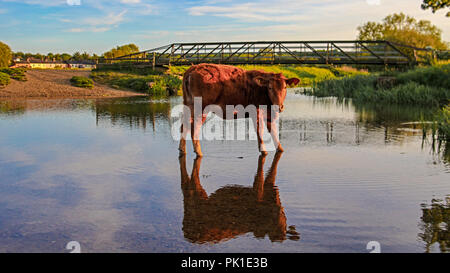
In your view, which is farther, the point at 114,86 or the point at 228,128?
the point at 114,86

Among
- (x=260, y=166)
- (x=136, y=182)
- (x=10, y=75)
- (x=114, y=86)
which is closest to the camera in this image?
(x=136, y=182)

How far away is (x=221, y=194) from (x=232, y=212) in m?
0.76

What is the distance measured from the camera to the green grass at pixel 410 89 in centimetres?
1948

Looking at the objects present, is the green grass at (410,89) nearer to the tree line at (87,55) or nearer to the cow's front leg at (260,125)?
the cow's front leg at (260,125)

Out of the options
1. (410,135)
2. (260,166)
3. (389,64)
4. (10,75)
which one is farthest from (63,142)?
(389,64)

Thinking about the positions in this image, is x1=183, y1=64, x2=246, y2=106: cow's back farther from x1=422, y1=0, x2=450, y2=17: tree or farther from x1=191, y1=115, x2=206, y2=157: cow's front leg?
x1=422, y1=0, x2=450, y2=17: tree

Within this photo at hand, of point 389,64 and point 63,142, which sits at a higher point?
point 389,64

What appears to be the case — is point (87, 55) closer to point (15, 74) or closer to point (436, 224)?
point (15, 74)

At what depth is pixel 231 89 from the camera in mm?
7777

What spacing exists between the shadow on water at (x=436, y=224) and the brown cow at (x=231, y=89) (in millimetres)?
3221

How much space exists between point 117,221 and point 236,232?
134cm

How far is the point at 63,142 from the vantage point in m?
9.69

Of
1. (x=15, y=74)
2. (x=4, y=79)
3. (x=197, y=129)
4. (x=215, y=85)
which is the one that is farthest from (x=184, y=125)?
(x=15, y=74)

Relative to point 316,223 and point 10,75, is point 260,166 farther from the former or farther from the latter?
point 10,75
